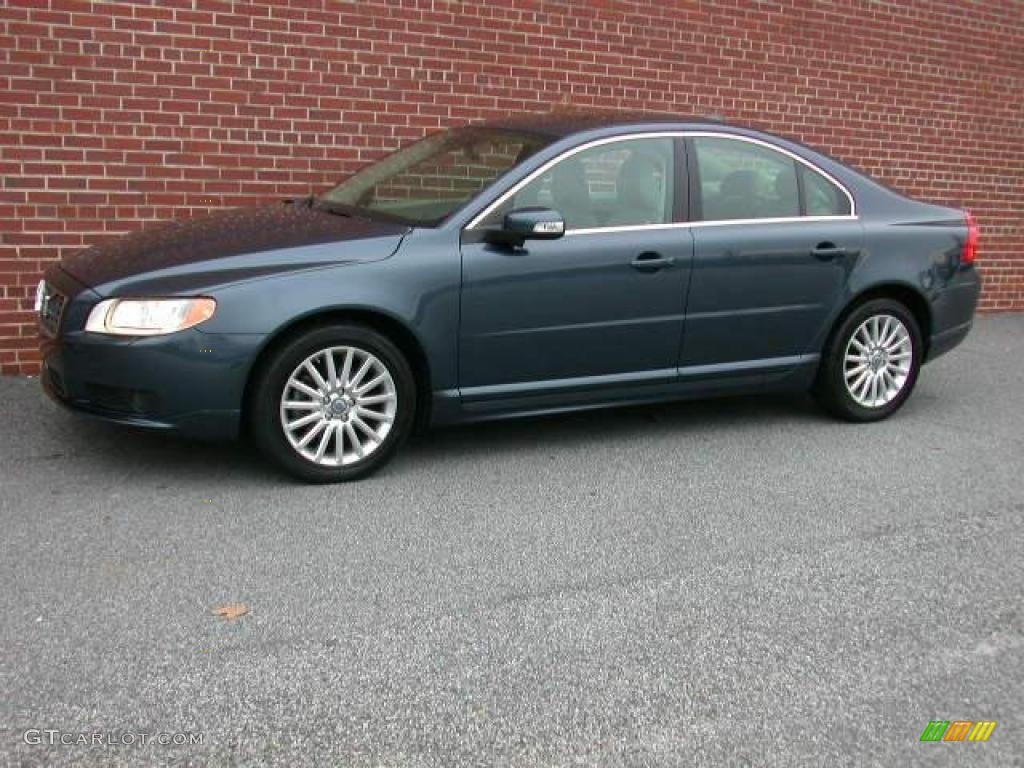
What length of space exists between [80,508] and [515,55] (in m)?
4.83

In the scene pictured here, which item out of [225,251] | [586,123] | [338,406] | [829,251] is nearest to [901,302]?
[829,251]

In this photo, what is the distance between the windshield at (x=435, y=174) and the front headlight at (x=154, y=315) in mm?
1125

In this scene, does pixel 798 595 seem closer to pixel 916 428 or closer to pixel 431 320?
pixel 431 320

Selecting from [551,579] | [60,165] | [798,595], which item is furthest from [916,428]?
[60,165]

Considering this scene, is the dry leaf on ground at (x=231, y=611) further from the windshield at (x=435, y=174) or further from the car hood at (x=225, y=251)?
the windshield at (x=435, y=174)

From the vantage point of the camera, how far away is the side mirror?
5.03 meters

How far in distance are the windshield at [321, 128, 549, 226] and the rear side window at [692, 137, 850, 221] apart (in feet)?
2.98

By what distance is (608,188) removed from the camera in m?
5.53

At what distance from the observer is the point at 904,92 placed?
33.2 ft

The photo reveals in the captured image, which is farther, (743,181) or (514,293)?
(743,181)

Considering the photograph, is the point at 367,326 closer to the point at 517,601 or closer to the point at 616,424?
the point at 517,601

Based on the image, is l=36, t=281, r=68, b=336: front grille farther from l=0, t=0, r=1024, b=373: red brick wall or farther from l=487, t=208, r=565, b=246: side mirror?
l=487, t=208, r=565, b=246: side mirror

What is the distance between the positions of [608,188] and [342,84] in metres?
2.65
